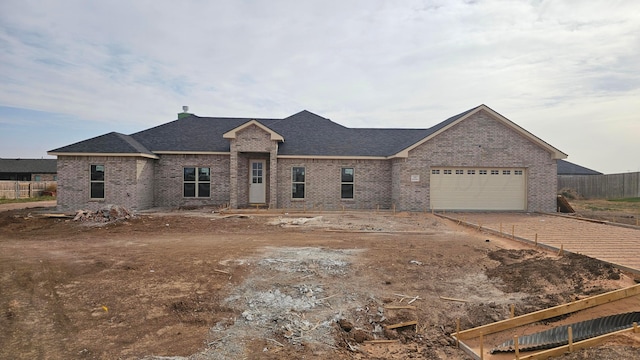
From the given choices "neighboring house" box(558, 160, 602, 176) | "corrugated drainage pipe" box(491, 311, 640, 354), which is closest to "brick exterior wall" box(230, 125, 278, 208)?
"corrugated drainage pipe" box(491, 311, 640, 354)

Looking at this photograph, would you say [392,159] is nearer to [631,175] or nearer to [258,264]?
[258,264]

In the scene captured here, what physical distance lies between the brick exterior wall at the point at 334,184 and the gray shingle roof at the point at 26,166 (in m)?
38.1

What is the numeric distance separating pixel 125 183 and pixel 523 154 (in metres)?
20.7

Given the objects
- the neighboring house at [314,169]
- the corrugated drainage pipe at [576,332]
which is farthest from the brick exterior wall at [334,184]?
the corrugated drainage pipe at [576,332]

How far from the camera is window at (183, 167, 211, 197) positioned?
21.3 metres

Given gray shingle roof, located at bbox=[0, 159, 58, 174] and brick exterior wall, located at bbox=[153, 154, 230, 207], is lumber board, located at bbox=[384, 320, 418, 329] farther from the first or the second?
gray shingle roof, located at bbox=[0, 159, 58, 174]

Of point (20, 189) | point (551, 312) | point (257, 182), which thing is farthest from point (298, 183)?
point (20, 189)

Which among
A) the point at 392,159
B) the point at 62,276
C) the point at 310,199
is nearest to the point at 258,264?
the point at 62,276

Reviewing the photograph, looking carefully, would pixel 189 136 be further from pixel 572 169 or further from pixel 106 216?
pixel 572 169

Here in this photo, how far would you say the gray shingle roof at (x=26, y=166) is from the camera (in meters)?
44.5

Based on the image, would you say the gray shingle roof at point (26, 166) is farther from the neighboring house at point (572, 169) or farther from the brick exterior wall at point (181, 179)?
the neighboring house at point (572, 169)

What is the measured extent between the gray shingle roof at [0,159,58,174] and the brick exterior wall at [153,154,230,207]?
32782mm

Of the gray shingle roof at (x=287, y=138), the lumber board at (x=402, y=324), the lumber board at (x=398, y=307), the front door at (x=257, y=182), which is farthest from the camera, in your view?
the front door at (x=257, y=182)

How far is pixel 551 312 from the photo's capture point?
6.27 meters
